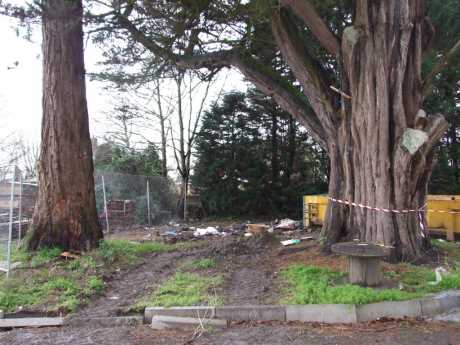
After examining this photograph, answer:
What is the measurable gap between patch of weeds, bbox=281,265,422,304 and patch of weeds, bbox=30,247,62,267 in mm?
3692

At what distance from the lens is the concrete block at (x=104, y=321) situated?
4133 mm

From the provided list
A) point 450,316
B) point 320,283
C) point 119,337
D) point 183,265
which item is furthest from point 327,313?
point 183,265

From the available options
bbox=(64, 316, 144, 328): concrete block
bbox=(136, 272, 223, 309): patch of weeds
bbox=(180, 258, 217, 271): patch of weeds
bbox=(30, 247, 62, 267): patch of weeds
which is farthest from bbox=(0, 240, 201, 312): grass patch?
bbox=(180, 258, 217, 271): patch of weeds

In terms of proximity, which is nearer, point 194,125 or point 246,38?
point 246,38

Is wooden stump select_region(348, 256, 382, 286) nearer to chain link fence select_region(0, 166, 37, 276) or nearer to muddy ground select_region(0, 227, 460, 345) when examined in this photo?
muddy ground select_region(0, 227, 460, 345)

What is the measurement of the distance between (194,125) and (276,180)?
499 centimetres

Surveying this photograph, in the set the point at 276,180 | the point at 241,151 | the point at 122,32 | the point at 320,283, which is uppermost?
the point at 122,32

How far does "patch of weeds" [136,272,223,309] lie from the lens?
14.5ft

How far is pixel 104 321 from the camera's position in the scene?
4156mm

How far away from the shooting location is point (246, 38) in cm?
791

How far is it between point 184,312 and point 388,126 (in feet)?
13.0

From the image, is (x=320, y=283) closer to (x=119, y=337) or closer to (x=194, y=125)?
(x=119, y=337)

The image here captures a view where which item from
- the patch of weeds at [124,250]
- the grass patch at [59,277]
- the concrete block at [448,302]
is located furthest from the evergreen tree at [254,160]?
the concrete block at [448,302]

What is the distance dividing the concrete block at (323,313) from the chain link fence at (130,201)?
8499 millimetres
